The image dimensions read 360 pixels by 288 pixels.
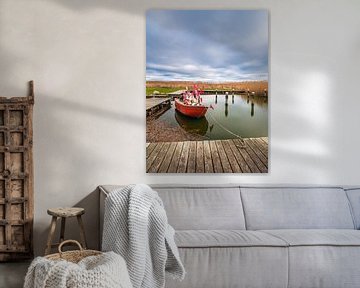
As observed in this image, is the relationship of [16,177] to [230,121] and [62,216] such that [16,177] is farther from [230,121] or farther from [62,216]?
[230,121]

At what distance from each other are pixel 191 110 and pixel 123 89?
60 centimetres

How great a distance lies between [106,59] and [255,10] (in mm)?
1312

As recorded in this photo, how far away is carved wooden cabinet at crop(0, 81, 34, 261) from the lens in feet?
14.8

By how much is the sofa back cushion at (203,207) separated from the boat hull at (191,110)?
65 centimetres

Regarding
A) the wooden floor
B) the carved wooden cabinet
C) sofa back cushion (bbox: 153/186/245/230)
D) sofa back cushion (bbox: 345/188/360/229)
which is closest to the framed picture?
the wooden floor

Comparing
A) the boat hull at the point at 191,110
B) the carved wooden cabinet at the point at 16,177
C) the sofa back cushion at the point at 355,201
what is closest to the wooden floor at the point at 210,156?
the boat hull at the point at 191,110

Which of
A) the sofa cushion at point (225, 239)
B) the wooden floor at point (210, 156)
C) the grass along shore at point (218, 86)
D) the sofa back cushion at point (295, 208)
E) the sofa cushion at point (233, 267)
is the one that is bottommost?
the sofa cushion at point (233, 267)

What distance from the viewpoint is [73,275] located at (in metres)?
2.71

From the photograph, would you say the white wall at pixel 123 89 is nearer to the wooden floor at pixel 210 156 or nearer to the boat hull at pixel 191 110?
the wooden floor at pixel 210 156

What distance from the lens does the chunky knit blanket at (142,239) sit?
3441 millimetres

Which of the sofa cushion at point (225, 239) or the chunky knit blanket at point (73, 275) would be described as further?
the sofa cushion at point (225, 239)

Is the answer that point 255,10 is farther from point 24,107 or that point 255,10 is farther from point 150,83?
point 24,107

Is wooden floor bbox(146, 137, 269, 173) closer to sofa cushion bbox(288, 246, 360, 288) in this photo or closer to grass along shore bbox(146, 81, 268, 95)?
grass along shore bbox(146, 81, 268, 95)

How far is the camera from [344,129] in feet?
15.6
